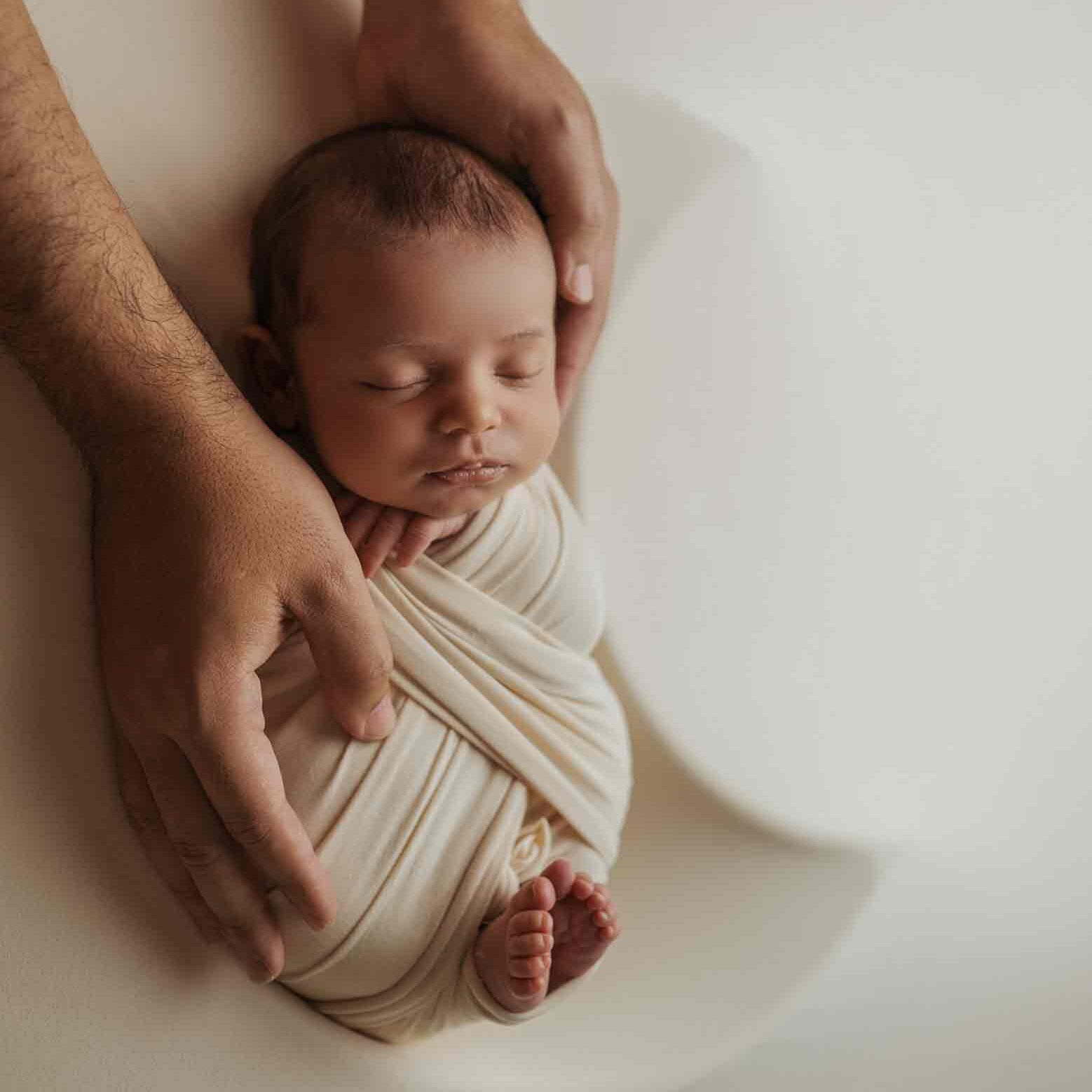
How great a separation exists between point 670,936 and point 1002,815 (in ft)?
1.63

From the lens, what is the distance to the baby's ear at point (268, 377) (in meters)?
1.17

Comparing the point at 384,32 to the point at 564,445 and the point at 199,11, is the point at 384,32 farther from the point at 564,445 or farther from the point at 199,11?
the point at 564,445

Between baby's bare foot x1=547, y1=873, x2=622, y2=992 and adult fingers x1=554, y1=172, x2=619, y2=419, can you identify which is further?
adult fingers x1=554, y1=172, x2=619, y2=419

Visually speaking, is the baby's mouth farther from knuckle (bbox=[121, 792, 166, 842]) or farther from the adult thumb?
knuckle (bbox=[121, 792, 166, 842])

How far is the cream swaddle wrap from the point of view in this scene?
114 centimetres

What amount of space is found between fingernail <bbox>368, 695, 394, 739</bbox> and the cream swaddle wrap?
2 centimetres

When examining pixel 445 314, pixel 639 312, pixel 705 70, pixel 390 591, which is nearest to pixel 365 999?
pixel 390 591

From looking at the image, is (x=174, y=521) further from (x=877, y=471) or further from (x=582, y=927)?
(x=877, y=471)

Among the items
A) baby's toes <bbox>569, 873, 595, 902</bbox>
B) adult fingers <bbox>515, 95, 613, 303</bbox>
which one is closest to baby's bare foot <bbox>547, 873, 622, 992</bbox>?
baby's toes <bbox>569, 873, 595, 902</bbox>

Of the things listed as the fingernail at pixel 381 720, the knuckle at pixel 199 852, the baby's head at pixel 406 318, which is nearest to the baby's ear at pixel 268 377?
the baby's head at pixel 406 318

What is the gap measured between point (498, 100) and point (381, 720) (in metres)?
0.62

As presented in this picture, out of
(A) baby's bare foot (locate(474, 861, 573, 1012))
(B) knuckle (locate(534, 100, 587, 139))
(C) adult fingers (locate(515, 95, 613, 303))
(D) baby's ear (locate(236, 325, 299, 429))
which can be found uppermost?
(B) knuckle (locate(534, 100, 587, 139))

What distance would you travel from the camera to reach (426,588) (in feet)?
3.96

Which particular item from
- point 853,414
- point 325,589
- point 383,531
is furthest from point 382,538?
point 853,414
